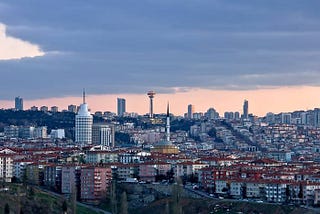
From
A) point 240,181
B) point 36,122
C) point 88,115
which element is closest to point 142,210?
point 240,181

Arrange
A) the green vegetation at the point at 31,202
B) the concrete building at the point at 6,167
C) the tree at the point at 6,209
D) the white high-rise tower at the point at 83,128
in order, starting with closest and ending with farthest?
1. the tree at the point at 6,209
2. the green vegetation at the point at 31,202
3. the concrete building at the point at 6,167
4. the white high-rise tower at the point at 83,128

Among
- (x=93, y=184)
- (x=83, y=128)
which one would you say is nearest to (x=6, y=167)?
(x=93, y=184)

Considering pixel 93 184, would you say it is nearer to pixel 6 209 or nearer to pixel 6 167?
pixel 6 167

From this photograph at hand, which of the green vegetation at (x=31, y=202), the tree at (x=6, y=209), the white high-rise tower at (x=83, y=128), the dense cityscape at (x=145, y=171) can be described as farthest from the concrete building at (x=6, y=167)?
the white high-rise tower at (x=83, y=128)

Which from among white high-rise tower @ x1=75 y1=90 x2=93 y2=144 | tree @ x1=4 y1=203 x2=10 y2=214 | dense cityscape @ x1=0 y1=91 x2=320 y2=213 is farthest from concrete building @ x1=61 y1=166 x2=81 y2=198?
white high-rise tower @ x1=75 y1=90 x2=93 y2=144

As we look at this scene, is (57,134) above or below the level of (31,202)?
above

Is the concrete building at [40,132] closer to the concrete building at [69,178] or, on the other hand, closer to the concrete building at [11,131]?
the concrete building at [11,131]

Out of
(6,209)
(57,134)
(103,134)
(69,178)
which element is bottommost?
(6,209)

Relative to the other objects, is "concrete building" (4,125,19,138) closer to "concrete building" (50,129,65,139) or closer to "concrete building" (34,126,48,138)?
"concrete building" (34,126,48,138)

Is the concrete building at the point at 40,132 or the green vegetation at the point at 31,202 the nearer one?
the green vegetation at the point at 31,202
